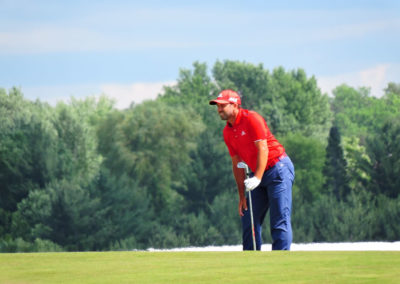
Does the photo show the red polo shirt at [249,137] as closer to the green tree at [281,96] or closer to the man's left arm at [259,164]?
the man's left arm at [259,164]

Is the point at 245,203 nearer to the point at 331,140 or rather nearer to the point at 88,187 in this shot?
the point at 331,140

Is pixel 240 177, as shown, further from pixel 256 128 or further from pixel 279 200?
pixel 256 128

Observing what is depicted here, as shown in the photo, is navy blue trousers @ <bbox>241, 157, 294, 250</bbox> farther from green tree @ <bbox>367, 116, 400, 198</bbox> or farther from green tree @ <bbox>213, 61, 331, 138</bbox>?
green tree @ <bbox>213, 61, 331, 138</bbox>

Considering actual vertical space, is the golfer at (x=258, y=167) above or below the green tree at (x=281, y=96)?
below

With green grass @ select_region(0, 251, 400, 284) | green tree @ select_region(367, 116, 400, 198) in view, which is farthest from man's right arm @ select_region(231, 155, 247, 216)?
green tree @ select_region(367, 116, 400, 198)

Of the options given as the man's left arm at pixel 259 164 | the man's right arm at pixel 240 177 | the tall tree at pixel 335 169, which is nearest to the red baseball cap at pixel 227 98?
the man's left arm at pixel 259 164

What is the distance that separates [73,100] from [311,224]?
133 feet

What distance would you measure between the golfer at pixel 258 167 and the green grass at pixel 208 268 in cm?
228

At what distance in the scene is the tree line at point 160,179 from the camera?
63.3 metres

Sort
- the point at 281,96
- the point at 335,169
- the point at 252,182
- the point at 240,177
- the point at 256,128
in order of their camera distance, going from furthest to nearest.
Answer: the point at 281,96 < the point at 335,169 < the point at 240,177 < the point at 256,128 < the point at 252,182

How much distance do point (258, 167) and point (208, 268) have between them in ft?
10.2

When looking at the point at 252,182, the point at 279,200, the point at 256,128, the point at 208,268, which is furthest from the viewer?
the point at 279,200

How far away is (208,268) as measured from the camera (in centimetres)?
536

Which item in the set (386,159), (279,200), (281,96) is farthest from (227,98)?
(281,96)
